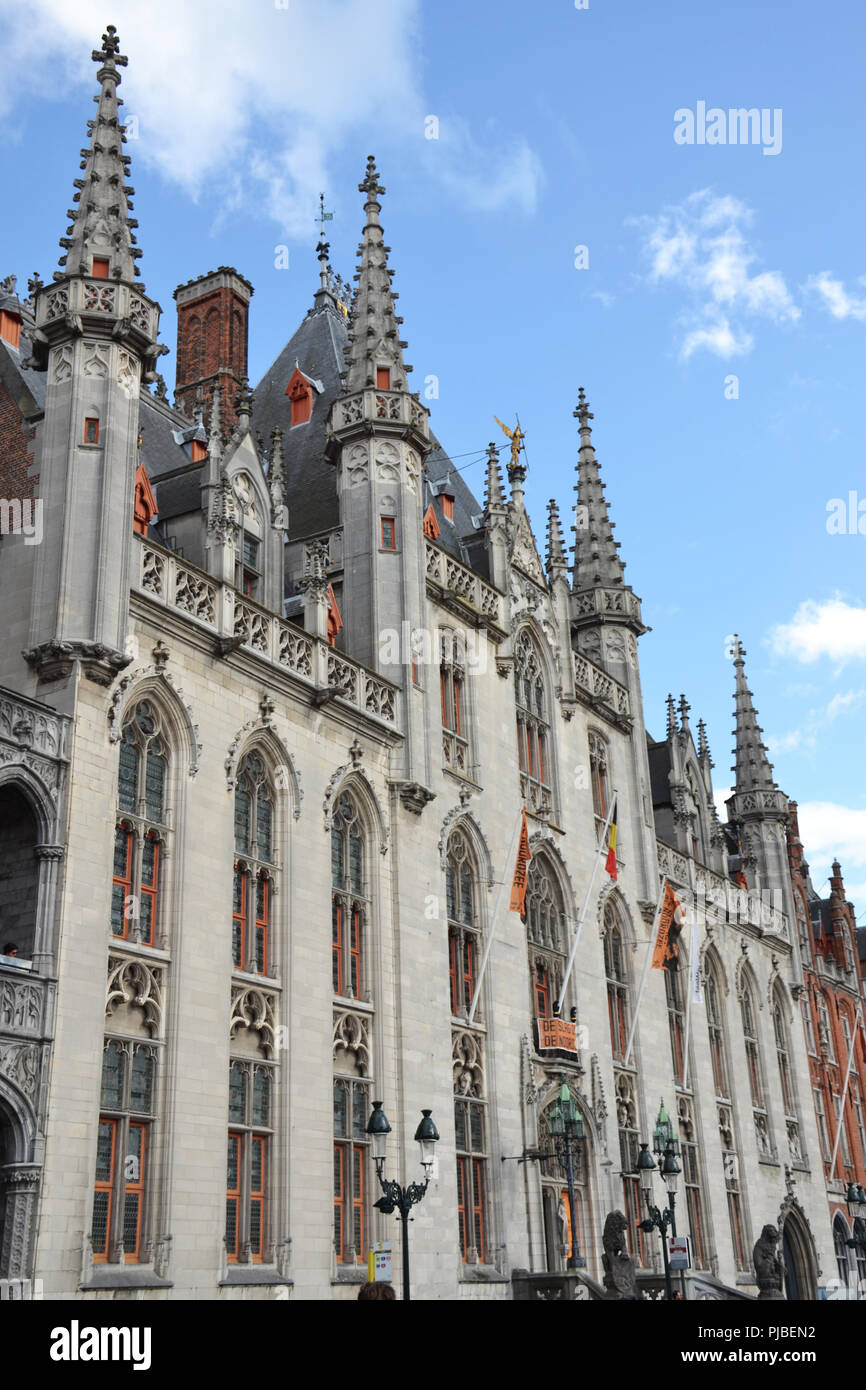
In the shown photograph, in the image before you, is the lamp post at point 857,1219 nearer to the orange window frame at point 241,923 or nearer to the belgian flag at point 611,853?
the belgian flag at point 611,853

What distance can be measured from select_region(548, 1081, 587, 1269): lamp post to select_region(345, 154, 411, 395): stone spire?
17.4m

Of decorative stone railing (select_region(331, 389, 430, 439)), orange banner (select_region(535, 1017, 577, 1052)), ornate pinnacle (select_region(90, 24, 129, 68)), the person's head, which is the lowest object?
the person's head

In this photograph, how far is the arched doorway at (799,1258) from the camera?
160ft

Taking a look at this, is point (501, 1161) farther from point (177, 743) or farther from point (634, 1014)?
point (177, 743)

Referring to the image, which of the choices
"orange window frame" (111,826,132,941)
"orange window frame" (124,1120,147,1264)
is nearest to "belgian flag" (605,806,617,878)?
"orange window frame" (111,826,132,941)

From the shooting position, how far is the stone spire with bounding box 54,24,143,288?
2512 centimetres

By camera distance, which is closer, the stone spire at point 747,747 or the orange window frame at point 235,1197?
the orange window frame at point 235,1197

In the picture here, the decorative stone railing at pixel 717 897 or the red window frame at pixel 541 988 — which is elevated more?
the decorative stone railing at pixel 717 897

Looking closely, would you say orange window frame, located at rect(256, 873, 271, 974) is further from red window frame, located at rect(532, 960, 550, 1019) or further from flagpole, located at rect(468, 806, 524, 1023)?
red window frame, located at rect(532, 960, 550, 1019)

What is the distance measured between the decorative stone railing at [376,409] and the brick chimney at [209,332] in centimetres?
831

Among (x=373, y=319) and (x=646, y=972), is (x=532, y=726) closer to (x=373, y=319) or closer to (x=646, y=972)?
(x=646, y=972)

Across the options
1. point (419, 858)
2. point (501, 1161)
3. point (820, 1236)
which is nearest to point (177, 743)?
point (419, 858)

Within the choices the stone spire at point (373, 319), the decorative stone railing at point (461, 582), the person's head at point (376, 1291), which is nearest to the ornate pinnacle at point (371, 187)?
the stone spire at point (373, 319)

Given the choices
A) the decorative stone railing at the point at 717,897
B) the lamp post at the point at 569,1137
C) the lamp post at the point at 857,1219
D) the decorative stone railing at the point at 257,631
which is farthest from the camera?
the lamp post at the point at 857,1219
